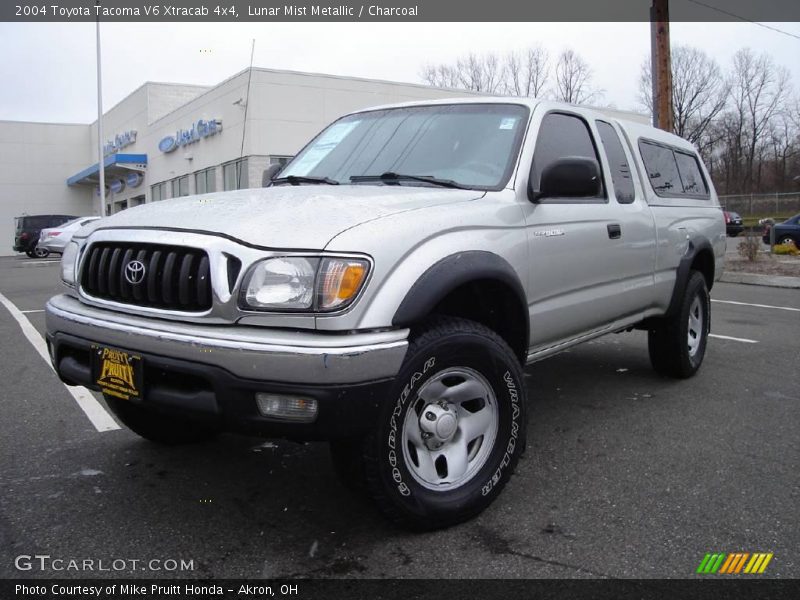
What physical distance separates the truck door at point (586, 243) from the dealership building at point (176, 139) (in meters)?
7.99

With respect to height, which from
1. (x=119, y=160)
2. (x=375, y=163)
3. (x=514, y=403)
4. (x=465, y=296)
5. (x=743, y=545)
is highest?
(x=119, y=160)

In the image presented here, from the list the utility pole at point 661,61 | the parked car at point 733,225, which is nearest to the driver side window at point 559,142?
the utility pole at point 661,61

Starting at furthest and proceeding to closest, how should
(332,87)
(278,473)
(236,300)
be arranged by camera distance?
(332,87)
(278,473)
(236,300)

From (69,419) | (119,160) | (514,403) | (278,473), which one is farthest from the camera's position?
(119,160)

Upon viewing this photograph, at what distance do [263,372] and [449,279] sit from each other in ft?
2.66

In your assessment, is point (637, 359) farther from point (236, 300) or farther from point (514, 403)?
point (236, 300)

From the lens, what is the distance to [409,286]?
262 centimetres

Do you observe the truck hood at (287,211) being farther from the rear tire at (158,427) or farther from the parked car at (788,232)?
the parked car at (788,232)

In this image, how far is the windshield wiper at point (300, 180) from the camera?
149 inches

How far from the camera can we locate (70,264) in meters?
3.32

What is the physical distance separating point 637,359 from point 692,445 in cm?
242

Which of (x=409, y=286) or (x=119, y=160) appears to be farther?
(x=119, y=160)

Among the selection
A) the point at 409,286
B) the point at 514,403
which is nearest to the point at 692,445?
the point at 514,403

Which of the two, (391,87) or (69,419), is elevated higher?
(391,87)
